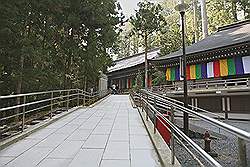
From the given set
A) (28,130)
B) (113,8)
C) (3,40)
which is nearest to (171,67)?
(113,8)

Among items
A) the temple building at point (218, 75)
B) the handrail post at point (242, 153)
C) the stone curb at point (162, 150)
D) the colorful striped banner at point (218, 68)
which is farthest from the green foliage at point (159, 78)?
the handrail post at point (242, 153)

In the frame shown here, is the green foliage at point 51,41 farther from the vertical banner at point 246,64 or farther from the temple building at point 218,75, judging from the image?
the vertical banner at point 246,64

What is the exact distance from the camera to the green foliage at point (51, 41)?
7.93 meters

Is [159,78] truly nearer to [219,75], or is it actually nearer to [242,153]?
[219,75]

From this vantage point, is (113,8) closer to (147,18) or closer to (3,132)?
(147,18)

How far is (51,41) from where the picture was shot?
12.9 meters

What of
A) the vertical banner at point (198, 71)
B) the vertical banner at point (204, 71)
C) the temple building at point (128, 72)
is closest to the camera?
the vertical banner at point (204, 71)

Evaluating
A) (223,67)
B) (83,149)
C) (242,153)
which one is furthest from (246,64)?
(242,153)

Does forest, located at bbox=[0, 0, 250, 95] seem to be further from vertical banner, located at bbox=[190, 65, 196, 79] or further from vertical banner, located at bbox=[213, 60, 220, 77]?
vertical banner, located at bbox=[213, 60, 220, 77]

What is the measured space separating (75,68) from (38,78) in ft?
20.4

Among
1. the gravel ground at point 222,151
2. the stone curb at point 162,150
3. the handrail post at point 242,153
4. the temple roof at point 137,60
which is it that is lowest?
the gravel ground at point 222,151

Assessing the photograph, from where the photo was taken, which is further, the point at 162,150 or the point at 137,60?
the point at 137,60

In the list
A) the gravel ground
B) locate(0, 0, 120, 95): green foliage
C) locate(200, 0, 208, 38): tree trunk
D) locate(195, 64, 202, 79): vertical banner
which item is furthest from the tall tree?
the gravel ground

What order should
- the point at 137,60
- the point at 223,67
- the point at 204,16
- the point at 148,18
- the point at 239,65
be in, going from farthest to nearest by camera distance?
the point at 137,60, the point at 204,16, the point at 148,18, the point at 223,67, the point at 239,65
